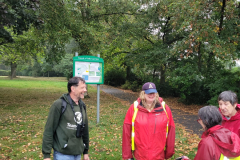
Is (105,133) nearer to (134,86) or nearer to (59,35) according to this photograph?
(59,35)

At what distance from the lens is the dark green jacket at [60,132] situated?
7.54ft

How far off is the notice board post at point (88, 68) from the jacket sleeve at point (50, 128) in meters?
4.46

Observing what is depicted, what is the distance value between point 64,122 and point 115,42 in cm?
1234

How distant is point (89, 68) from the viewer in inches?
270

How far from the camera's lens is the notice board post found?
22.0ft

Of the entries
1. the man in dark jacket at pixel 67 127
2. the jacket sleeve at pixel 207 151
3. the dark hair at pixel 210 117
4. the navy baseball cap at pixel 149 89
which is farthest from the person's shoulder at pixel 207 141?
the man in dark jacket at pixel 67 127

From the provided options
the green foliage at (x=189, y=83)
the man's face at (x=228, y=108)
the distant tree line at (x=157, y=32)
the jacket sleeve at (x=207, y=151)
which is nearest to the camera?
the jacket sleeve at (x=207, y=151)

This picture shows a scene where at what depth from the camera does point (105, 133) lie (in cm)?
638

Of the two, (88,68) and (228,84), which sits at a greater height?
(88,68)

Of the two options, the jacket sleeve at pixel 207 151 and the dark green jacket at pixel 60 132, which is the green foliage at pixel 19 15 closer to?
the dark green jacket at pixel 60 132

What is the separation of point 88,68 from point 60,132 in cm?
465

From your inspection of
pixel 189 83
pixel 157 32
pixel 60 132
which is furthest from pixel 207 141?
pixel 157 32

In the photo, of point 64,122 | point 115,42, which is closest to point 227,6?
point 115,42

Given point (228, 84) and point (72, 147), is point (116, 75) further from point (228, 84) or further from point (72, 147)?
point (72, 147)
